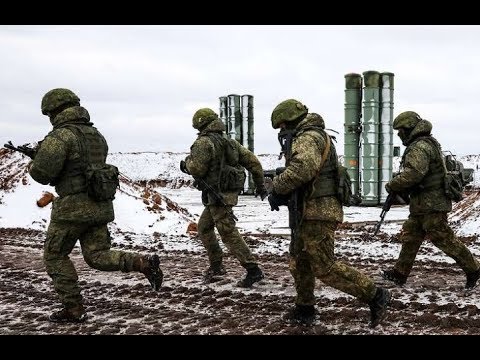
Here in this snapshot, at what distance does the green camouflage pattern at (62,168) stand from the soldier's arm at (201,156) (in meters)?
1.52

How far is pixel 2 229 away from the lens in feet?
38.7

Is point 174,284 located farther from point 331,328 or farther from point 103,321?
point 331,328

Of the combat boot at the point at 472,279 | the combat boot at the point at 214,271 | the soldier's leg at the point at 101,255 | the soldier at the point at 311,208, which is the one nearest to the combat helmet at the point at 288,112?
the soldier at the point at 311,208

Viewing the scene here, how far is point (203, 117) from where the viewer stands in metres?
6.39

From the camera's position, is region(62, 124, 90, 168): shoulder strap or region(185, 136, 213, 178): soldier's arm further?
region(185, 136, 213, 178): soldier's arm

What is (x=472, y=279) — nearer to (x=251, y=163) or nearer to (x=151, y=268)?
(x=251, y=163)

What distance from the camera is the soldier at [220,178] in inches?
241

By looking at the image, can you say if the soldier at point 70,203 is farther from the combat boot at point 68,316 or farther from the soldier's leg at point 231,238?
the soldier's leg at point 231,238

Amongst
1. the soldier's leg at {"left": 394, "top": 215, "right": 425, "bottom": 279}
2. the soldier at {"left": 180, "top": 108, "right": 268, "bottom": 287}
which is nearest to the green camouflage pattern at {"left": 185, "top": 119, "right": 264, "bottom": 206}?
the soldier at {"left": 180, "top": 108, "right": 268, "bottom": 287}

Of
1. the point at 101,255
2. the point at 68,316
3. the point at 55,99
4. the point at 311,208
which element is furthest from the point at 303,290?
the point at 55,99

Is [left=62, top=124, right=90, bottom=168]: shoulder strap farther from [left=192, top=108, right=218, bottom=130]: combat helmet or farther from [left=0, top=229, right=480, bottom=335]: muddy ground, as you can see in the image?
[left=192, top=108, right=218, bottom=130]: combat helmet

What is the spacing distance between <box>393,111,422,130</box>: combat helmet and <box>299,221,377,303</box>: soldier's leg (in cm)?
212

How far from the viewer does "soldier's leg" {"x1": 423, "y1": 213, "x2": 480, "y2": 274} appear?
561 centimetres
